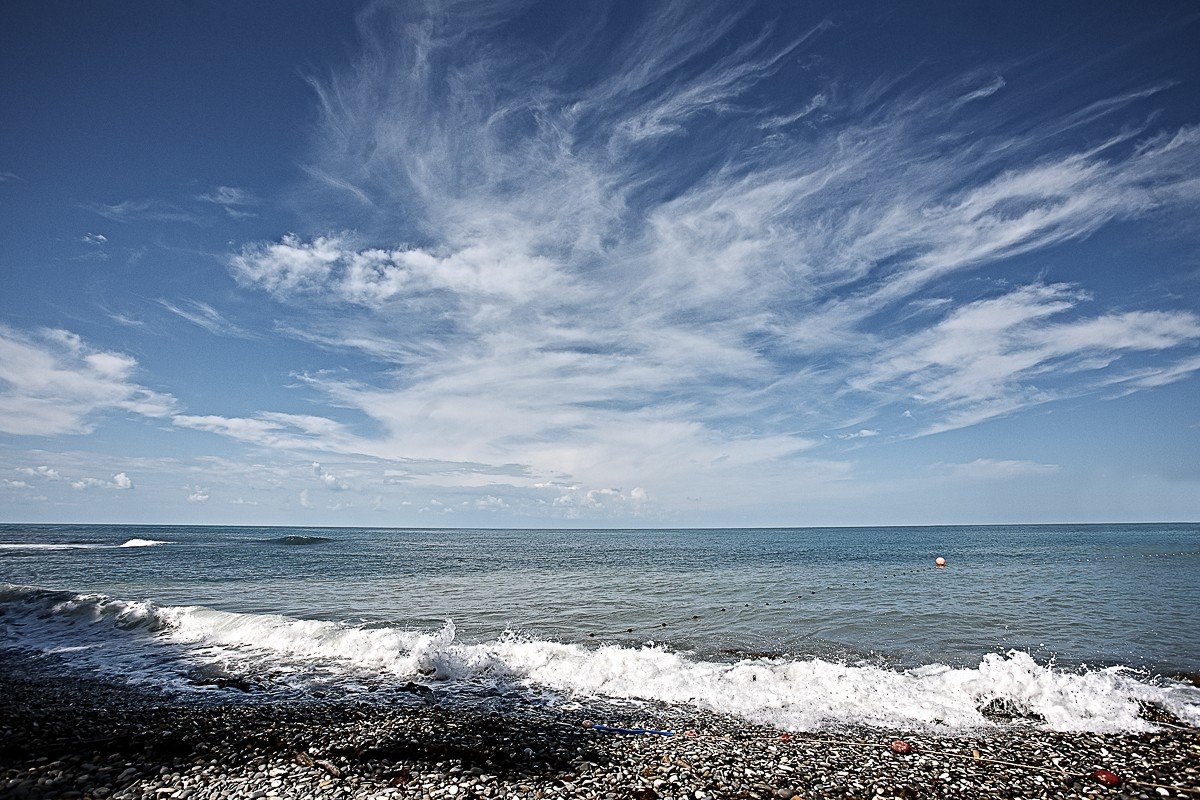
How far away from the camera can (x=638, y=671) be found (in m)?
12.1

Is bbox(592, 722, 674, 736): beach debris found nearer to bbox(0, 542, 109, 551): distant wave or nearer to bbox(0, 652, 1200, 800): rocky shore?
bbox(0, 652, 1200, 800): rocky shore

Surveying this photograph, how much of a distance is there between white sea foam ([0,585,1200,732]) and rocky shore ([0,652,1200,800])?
903 mm

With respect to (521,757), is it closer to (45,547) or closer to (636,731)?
(636,731)

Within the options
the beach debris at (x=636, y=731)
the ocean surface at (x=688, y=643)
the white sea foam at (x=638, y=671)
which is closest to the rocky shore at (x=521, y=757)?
the beach debris at (x=636, y=731)

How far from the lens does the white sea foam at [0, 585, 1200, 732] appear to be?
31.7 feet

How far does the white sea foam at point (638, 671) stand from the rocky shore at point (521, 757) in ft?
2.96

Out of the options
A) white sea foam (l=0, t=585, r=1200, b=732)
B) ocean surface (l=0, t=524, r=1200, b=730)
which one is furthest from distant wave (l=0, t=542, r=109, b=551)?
white sea foam (l=0, t=585, r=1200, b=732)

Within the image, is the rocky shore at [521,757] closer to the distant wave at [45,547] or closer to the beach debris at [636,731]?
the beach debris at [636,731]

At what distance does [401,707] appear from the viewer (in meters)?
10.1

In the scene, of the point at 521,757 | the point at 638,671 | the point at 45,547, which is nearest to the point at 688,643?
the point at 638,671

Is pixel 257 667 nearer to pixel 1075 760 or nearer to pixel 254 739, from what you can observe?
pixel 254 739

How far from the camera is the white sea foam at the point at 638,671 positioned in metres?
9.66

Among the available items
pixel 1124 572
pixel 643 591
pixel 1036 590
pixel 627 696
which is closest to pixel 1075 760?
pixel 627 696

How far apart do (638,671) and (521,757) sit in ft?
15.8
